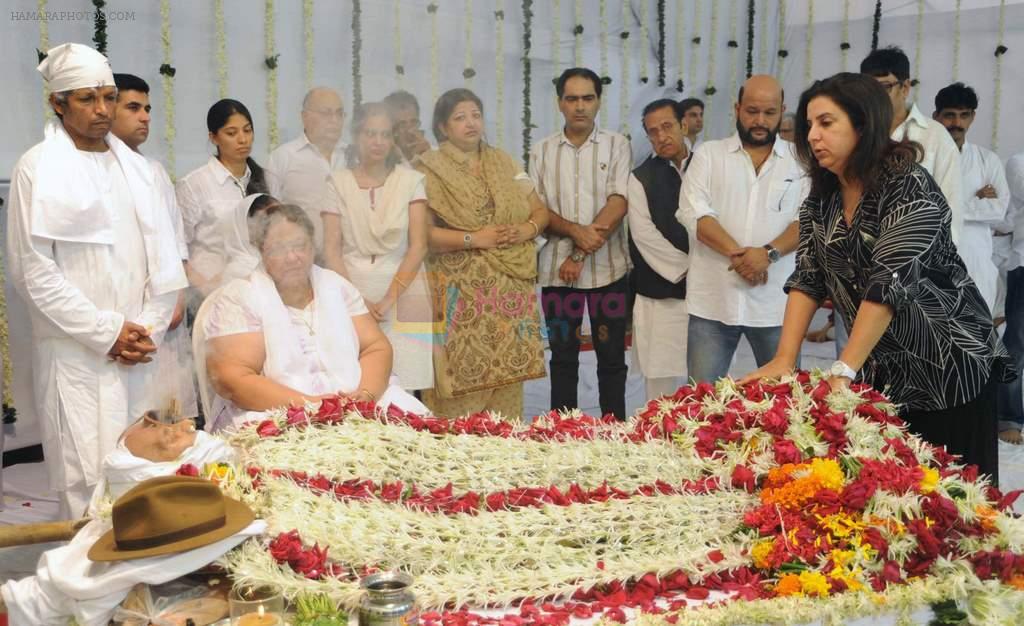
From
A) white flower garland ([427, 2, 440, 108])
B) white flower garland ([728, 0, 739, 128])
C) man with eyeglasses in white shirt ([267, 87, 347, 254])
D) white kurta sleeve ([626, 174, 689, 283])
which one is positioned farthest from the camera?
white flower garland ([728, 0, 739, 128])

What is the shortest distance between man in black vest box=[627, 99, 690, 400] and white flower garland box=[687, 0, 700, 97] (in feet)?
0.85

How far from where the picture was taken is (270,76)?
323 centimetres

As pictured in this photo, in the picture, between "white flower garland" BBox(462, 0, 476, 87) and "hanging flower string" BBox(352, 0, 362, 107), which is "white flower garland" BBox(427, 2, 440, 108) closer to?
"white flower garland" BBox(462, 0, 476, 87)

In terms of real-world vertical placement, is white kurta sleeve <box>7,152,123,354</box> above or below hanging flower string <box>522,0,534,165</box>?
below

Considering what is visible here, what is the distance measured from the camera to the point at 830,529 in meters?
1.98

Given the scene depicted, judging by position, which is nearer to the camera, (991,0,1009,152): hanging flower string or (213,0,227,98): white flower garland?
(213,0,227,98): white flower garland

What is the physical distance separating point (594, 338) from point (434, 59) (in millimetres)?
1411

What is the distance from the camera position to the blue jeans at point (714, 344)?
430 cm

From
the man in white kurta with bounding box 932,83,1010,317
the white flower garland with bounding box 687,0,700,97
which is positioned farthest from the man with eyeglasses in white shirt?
the man in white kurta with bounding box 932,83,1010,317

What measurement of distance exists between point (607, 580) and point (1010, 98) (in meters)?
3.83

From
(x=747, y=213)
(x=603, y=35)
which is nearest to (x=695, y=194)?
(x=747, y=213)

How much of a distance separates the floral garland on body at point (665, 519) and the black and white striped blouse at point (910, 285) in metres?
0.30

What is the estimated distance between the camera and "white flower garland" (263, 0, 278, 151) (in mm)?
3207

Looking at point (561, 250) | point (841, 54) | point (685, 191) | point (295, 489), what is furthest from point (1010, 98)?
point (295, 489)
